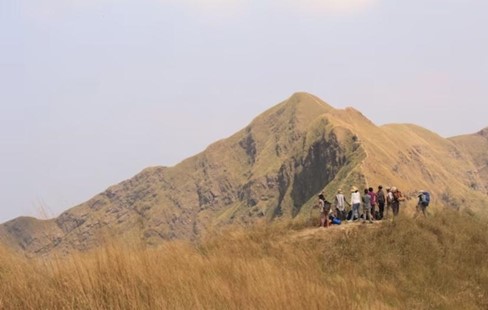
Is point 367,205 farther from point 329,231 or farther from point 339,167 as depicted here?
point 339,167

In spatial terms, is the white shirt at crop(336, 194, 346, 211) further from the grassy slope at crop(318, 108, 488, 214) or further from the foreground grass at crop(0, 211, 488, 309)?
the grassy slope at crop(318, 108, 488, 214)

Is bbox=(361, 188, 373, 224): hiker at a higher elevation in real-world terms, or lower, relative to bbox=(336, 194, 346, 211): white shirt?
lower

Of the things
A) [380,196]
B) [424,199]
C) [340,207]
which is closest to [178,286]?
[380,196]

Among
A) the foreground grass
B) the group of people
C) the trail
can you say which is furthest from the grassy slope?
the foreground grass

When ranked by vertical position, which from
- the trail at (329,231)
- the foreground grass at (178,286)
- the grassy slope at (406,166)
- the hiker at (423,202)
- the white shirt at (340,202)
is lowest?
the grassy slope at (406,166)

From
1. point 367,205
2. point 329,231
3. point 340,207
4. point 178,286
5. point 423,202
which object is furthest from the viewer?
point 340,207

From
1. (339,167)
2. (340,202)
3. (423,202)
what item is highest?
(340,202)

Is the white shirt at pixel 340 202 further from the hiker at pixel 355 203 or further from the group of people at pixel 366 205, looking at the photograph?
the hiker at pixel 355 203

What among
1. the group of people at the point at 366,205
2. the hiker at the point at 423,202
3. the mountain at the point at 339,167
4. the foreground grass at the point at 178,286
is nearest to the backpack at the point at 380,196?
the group of people at the point at 366,205

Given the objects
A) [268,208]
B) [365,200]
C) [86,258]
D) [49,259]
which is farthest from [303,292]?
[268,208]

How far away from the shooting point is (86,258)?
528 cm

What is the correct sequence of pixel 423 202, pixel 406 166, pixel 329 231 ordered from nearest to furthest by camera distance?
pixel 329 231 → pixel 423 202 → pixel 406 166

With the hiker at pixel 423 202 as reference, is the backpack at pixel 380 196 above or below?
above

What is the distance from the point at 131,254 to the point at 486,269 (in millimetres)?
10437
